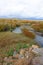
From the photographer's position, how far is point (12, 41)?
5672 mm

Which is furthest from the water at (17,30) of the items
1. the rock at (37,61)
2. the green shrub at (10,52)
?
the rock at (37,61)

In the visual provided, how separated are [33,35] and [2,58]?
137 cm

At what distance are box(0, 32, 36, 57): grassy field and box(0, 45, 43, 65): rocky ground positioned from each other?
262 millimetres

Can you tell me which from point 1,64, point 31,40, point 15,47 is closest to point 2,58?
point 1,64

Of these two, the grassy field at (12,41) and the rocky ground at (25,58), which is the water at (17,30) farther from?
the rocky ground at (25,58)

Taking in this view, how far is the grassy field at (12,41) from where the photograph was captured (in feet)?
18.0

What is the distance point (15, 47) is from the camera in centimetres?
541

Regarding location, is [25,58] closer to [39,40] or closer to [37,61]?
[37,61]

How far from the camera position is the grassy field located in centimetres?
547

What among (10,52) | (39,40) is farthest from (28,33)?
(10,52)

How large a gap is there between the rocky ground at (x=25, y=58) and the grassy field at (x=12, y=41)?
0.26 m

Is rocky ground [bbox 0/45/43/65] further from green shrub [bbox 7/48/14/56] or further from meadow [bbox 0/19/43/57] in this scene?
meadow [bbox 0/19/43/57]

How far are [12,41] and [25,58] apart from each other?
134 cm

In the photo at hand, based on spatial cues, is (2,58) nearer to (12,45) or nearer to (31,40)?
(12,45)
